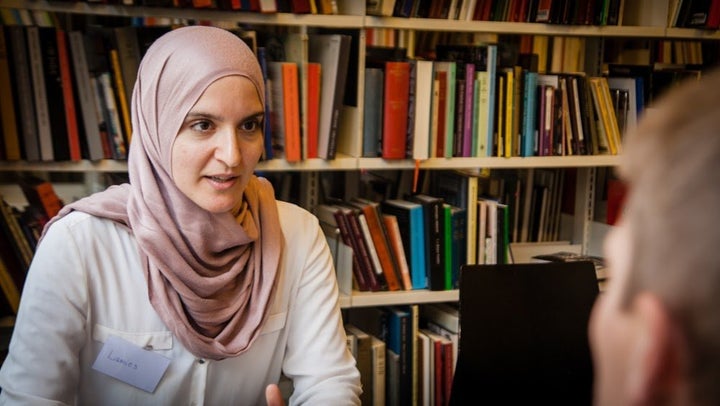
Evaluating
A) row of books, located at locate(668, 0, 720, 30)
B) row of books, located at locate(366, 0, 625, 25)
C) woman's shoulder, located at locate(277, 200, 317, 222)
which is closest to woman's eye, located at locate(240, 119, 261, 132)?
woman's shoulder, located at locate(277, 200, 317, 222)

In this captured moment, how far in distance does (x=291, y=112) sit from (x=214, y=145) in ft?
2.47

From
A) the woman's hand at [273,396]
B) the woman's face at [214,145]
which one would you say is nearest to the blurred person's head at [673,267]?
the woman's hand at [273,396]

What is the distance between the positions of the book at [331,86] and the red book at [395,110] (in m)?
0.15

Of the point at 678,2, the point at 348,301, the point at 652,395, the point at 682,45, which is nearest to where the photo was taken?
the point at 652,395

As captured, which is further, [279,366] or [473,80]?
[473,80]

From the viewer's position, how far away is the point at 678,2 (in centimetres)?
275

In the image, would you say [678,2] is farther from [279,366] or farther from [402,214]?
[279,366]

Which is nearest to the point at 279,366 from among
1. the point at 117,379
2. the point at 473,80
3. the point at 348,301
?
the point at 117,379

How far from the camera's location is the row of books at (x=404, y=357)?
8.43ft

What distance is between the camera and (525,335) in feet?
5.95

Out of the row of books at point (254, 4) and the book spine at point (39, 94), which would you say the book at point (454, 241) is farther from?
the book spine at point (39, 94)

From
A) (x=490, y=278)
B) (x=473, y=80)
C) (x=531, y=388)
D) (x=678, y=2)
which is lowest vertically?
(x=531, y=388)

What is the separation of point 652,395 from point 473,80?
2.16 m

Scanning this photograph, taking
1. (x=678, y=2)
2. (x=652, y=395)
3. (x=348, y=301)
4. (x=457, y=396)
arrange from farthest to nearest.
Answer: (x=678, y=2) → (x=348, y=301) → (x=457, y=396) → (x=652, y=395)
